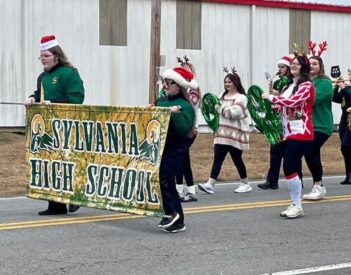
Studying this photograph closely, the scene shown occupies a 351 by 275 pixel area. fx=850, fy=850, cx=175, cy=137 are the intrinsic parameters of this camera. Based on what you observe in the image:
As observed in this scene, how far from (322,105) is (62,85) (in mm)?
3795

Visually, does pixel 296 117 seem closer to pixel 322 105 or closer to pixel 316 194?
pixel 322 105

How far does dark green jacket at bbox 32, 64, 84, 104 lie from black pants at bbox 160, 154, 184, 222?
163cm

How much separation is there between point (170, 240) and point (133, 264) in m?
1.20

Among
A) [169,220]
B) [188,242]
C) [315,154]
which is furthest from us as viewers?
[315,154]

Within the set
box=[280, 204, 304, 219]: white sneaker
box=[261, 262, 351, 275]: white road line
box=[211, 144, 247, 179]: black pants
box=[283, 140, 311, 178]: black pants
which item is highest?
box=[283, 140, 311, 178]: black pants

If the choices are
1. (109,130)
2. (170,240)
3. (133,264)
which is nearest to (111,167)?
(109,130)

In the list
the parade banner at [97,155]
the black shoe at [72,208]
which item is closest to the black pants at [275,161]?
the black shoe at [72,208]

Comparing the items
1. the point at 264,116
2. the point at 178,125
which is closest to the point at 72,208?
the point at 178,125

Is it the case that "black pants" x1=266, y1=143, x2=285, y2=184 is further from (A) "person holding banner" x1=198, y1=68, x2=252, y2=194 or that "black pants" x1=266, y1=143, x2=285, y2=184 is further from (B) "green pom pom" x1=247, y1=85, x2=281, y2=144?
(A) "person holding banner" x1=198, y1=68, x2=252, y2=194

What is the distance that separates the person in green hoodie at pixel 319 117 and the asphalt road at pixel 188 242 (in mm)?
599

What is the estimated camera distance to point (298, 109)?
10102mm

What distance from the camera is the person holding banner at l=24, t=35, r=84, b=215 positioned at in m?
9.88

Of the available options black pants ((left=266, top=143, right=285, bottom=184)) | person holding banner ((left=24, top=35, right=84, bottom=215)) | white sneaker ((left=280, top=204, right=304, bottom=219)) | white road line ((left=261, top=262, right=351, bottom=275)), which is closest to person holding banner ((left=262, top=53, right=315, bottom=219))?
white sneaker ((left=280, top=204, right=304, bottom=219))

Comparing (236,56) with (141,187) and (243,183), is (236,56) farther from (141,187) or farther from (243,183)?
(141,187)
